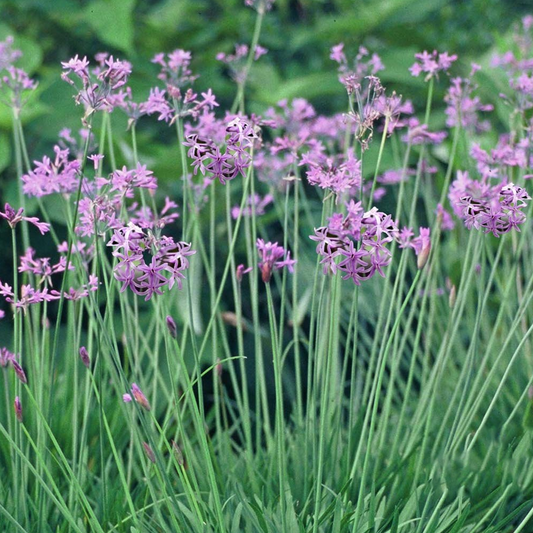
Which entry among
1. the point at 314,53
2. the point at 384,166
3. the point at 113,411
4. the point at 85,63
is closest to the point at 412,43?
the point at 314,53

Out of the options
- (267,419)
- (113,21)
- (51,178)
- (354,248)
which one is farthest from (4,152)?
(354,248)

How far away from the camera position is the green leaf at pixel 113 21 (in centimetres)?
252

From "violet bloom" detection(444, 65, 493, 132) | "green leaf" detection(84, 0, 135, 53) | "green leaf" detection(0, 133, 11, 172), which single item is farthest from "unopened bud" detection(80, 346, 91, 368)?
"green leaf" detection(84, 0, 135, 53)

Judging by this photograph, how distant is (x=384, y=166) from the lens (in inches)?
94.1

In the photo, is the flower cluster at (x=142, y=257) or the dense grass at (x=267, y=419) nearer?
the flower cluster at (x=142, y=257)

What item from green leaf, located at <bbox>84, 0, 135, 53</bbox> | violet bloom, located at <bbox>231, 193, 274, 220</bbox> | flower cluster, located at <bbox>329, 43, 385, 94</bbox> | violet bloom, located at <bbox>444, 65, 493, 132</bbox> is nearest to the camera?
flower cluster, located at <bbox>329, 43, 385, 94</bbox>

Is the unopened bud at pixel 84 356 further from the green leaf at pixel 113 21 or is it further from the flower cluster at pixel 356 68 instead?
the green leaf at pixel 113 21

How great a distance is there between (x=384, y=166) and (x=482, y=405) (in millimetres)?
897

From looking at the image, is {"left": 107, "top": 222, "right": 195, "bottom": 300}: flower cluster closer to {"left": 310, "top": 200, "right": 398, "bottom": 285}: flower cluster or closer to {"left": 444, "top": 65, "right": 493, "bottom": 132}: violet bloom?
{"left": 310, "top": 200, "right": 398, "bottom": 285}: flower cluster

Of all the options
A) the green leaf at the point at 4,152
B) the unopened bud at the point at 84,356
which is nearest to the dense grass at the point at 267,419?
the unopened bud at the point at 84,356

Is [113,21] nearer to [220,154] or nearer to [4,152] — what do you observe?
[4,152]

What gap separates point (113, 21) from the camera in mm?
2584

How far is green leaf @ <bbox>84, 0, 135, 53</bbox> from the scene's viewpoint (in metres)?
2.52

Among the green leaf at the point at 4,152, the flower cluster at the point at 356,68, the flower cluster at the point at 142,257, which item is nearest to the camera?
the flower cluster at the point at 142,257
